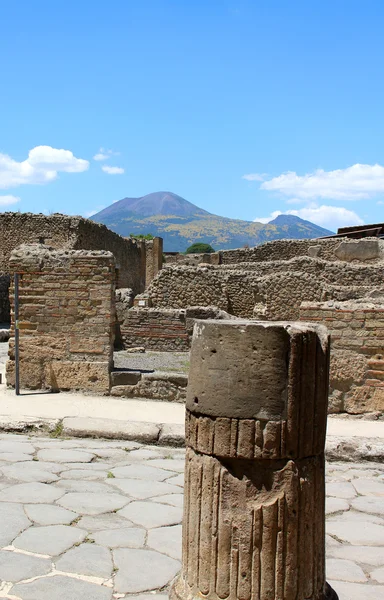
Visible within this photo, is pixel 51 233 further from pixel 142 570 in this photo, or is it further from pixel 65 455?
pixel 142 570

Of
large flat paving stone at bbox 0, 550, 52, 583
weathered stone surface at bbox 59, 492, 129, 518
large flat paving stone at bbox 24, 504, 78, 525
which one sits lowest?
weathered stone surface at bbox 59, 492, 129, 518

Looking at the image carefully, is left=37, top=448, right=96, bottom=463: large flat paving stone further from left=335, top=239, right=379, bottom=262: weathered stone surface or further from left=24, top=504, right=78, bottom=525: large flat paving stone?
left=335, top=239, right=379, bottom=262: weathered stone surface

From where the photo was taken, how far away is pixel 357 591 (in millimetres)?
3021

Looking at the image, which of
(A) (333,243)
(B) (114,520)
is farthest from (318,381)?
(A) (333,243)

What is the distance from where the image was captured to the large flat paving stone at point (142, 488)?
171 inches

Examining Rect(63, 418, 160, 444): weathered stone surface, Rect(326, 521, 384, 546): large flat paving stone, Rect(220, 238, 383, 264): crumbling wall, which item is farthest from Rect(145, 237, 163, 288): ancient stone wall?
Rect(326, 521, 384, 546): large flat paving stone

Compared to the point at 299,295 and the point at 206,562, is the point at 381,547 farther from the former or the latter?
the point at 299,295

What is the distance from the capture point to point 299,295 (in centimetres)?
1409

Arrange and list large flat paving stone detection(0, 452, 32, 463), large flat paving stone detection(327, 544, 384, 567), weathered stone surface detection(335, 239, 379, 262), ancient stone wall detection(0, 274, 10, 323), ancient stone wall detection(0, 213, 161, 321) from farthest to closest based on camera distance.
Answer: ancient stone wall detection(0, 213, 161, 321), ancient stone wall detection(0, 274, 10, 323), weathered stone surface detection(335, 239, 379, 262), large flat paving stone detection(0, 452, 32, 463), large flat paving stone detection(327, 544, 384, 567)

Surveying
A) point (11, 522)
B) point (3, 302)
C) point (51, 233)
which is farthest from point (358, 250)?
point (11, 522)

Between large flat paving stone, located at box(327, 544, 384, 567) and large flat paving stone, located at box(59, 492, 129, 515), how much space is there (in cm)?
138

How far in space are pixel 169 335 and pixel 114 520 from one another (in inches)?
311

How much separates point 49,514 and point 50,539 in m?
0.40

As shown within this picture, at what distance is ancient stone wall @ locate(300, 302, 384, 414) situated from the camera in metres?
6.60
